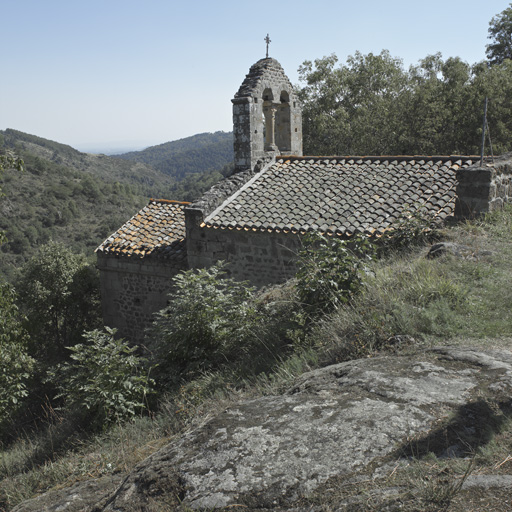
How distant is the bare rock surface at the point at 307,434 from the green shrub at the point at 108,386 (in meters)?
2.24

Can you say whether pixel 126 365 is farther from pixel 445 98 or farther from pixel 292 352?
pixel 445 98

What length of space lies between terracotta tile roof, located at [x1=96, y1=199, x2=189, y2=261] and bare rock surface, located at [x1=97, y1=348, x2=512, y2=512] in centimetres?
745

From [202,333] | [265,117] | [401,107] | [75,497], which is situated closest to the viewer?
[75,497]

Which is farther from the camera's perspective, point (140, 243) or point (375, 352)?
point (140, 243)

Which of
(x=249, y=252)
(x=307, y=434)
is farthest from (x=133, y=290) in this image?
(x=307, y=434)

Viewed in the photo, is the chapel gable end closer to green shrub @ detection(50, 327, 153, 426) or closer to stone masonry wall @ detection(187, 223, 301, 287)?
stone masonry wall @ detection(187, 223, 301, 287)

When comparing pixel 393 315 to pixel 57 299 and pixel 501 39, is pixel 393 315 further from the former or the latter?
pixel 501 39

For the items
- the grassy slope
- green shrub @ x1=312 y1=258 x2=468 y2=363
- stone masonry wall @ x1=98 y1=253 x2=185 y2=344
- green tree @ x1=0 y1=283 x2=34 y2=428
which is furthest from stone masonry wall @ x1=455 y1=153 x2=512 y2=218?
green tree @ x1=0 y1=283 x2=34 y2=428

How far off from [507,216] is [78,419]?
6.97 m

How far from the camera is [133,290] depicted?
36.9 ft

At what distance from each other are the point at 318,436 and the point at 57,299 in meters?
12.8

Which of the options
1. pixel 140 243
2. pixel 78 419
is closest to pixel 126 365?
pixel 78 419

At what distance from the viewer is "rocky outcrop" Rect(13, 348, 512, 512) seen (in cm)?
243

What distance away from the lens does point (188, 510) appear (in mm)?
2393
